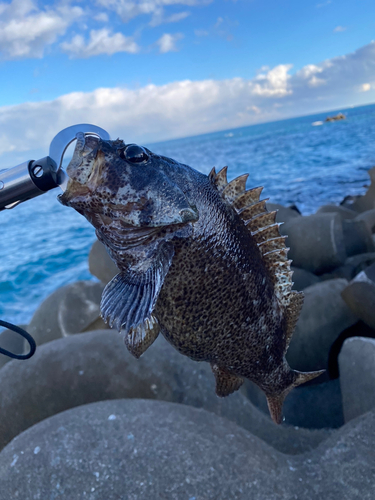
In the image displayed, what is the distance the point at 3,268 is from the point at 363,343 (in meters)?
15.6

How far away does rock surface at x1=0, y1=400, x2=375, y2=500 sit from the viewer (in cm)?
277

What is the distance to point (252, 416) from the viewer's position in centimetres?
408

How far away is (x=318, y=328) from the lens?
5285 mm

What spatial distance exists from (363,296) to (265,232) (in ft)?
12.1

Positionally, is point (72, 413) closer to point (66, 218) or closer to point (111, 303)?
point (111, 303)

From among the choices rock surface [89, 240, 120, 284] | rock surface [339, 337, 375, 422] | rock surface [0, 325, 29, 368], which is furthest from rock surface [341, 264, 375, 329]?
rock surface [0, 325, 29, 368]

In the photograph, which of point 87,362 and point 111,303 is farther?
point 87,362

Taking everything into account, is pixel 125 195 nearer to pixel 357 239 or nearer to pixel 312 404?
pixel 312 404

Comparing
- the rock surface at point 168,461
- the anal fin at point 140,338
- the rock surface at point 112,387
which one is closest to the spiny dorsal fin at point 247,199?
the anal fin at point 140,338

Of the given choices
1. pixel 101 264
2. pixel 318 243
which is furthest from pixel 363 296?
pixel 101 264

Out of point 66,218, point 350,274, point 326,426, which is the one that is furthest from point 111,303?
point 66,218

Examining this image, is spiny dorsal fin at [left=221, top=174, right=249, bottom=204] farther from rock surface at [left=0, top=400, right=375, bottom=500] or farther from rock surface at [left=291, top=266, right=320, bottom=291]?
rock surface at [left=291, top=266, right=320, bottom=291]

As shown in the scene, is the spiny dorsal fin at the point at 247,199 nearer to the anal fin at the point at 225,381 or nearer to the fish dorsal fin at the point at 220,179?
the fish dorsal fin at the point at 220,179

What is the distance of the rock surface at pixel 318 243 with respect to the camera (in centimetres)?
755
